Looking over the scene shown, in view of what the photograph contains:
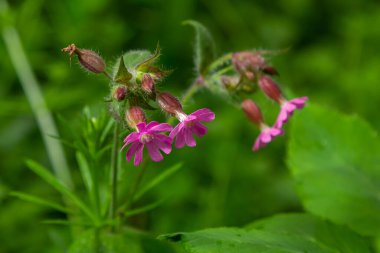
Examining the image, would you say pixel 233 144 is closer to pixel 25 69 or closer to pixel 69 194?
pixel 25 69

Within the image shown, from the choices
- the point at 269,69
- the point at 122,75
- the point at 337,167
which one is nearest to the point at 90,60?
the point at 122,75

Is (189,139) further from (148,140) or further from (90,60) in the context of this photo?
(90,60)

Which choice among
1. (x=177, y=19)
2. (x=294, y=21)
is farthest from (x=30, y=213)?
(x=294, y=21)

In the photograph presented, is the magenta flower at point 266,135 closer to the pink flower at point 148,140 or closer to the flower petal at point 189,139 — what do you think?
the flower petal at point 189,139

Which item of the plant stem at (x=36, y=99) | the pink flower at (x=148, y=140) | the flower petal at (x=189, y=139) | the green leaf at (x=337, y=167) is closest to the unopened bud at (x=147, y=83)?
the pink flower at (x=148, y=140)

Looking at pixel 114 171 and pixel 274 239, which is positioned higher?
pixel 114 171

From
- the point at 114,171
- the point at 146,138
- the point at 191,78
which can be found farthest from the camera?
the point at 191,78
